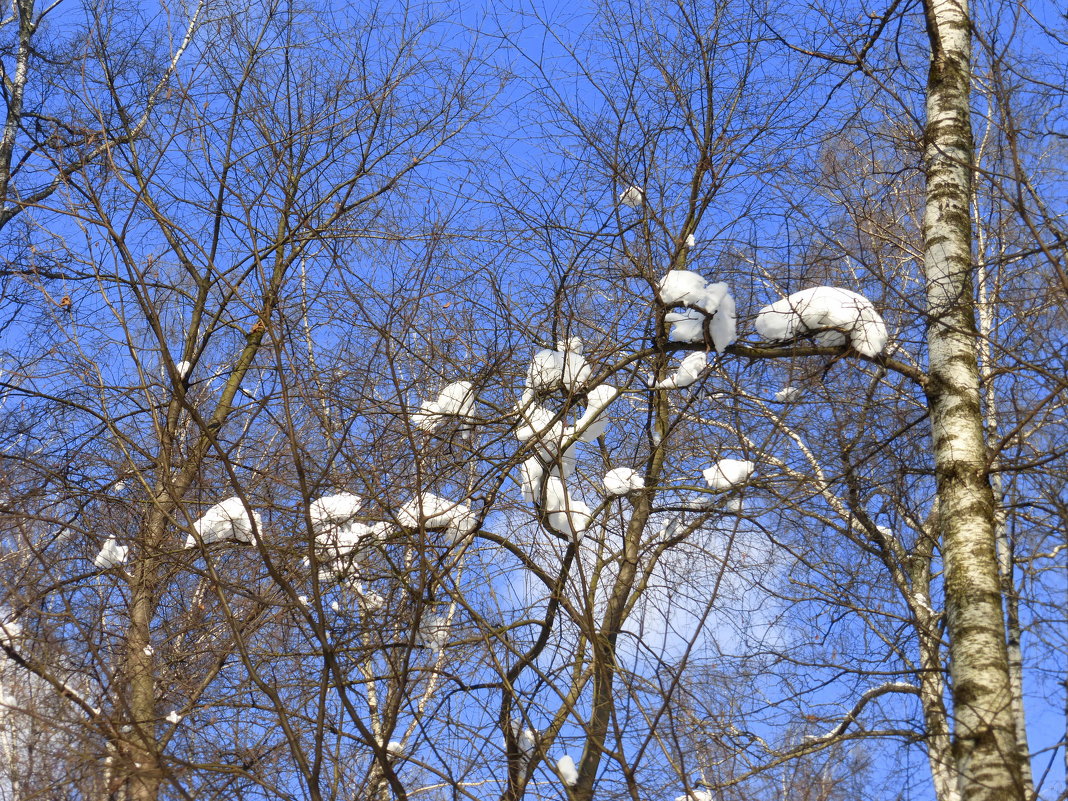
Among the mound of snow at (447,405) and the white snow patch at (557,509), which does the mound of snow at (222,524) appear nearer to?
the mound of snow at (447,405)

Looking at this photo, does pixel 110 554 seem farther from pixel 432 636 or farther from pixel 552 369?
pixel 552 369

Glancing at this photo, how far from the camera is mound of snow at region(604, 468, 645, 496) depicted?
13.6 ft

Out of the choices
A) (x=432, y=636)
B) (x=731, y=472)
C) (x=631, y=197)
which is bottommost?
(x=432, y=636)

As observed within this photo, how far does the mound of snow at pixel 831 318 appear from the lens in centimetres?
321

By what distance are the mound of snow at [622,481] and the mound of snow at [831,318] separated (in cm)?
114

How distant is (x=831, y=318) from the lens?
3.22m

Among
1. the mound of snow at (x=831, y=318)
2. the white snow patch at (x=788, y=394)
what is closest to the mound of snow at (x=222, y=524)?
the white snow patch at (x=788, y=394)

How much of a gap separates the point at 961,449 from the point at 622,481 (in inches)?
57.8

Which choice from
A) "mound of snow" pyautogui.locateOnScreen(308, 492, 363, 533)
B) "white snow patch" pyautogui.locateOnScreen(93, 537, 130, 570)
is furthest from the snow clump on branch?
"white snow patch" pyautogui.locateOnScreen(93, 537, 130, 570)

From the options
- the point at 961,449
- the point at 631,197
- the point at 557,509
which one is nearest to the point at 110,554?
the point at 557,509

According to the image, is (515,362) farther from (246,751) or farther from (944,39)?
(944,39)

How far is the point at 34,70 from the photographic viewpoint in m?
6.79

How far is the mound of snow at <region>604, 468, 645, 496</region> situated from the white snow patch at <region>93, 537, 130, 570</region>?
2606mm

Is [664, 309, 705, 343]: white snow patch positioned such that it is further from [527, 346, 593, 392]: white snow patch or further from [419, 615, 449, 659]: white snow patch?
[419, 615, 449, 659]: white snow patch
